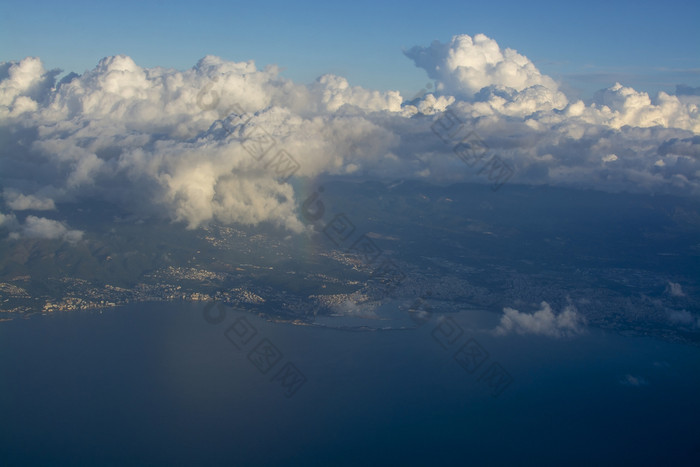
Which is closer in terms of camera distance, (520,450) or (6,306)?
(520,450)

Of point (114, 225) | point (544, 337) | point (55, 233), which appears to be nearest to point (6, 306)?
point (55, 233)

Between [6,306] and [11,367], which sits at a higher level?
[6,306]

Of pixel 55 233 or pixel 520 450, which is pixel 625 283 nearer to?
pixel 520 450

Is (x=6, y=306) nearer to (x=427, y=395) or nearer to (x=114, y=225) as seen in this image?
(x=114, y=225)

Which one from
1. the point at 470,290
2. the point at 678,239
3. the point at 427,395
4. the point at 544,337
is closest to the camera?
the point at 427,395

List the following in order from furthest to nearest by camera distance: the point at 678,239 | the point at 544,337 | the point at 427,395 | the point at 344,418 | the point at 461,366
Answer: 1. the point at 678,239
2. the point at 544,337
3. the point at 461,366
4. the point at 427,395
5. the point at 344,418

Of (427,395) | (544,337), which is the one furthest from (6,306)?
(544,337)

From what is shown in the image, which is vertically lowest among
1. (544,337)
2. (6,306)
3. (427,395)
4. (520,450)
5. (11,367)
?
(544,337)
